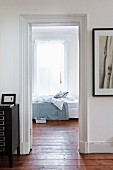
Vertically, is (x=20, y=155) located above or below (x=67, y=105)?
below

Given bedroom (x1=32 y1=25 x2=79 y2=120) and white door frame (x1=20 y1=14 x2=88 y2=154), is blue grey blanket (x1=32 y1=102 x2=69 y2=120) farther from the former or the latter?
white door frame (x1=20 y1=14 x2=88 y2=154)

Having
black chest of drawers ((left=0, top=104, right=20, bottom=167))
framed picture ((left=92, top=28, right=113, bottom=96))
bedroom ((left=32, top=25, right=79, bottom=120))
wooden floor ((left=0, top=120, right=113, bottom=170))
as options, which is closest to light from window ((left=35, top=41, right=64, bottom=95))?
bedroom ((left=32, top=25, right=79, bottom=120))

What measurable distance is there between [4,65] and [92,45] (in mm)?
1480

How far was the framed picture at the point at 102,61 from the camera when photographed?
409cm

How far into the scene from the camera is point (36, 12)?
4.10 metres

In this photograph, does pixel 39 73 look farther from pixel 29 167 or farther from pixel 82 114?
pixel 29 167

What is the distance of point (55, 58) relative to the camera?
8.59 metres

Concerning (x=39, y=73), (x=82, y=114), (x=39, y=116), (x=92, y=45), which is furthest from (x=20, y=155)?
(x=39, y=73)

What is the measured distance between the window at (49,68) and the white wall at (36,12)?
14.5 feet

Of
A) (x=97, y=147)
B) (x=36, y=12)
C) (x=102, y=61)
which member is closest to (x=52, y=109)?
(x=97, y=147)

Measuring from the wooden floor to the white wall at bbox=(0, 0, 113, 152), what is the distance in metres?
0.40

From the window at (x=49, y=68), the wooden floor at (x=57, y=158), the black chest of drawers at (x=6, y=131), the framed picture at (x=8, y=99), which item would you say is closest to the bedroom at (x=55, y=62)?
the window at (x=49, y=68)

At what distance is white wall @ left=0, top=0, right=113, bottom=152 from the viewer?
13.4 ft

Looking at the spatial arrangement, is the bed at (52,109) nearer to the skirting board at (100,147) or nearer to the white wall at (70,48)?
the white wall at (70,48)
